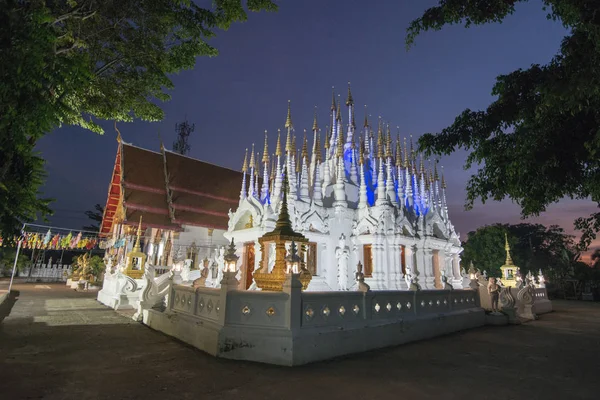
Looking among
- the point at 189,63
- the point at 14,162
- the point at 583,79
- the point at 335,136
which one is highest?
the point at 335,136

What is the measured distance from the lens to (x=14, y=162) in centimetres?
467

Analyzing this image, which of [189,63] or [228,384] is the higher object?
[189,63]

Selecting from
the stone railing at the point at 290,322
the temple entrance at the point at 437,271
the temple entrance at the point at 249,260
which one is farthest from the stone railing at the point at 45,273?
the stone railing at the point at 290,322

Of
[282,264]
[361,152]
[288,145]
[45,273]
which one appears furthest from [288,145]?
[45,273]

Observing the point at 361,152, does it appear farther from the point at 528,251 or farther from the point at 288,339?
the point at 528,251

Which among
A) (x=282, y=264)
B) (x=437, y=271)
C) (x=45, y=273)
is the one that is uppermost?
(x=437, y=271)

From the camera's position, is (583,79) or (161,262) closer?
(583,79)

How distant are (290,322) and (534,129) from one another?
21.9 ft

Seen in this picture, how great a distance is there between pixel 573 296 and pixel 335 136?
25841 mm

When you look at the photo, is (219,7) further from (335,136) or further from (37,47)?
(335,136)

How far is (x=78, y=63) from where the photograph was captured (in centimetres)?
449

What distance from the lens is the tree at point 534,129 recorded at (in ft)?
Answer: 18.6

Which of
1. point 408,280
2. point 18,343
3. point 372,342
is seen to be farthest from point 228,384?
point 408,280

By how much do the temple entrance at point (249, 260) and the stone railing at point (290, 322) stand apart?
914cm
